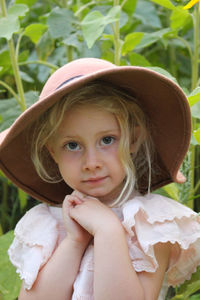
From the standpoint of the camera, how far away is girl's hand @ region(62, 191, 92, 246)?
0.93 metres

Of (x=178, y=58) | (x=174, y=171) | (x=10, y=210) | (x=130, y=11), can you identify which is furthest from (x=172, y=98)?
(x=178, y=58)

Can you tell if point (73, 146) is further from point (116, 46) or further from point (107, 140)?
point (116, 46)

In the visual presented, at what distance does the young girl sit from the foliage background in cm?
9

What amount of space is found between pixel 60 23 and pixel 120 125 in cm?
74

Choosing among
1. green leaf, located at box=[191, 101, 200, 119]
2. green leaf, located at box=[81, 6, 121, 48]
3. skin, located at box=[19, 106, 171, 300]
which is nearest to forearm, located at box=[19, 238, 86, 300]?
skin, located at box=[19, 106, 171, 300]

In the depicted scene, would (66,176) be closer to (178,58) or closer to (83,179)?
(83,179)

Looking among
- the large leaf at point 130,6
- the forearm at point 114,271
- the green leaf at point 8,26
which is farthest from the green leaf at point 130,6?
the forearm at point 114,271

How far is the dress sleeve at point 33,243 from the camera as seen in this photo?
0.93 m

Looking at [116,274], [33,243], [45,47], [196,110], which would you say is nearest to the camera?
[116,274]

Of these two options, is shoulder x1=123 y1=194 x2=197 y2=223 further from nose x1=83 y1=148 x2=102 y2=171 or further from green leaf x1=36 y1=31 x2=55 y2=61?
green leaf x1=36 y1=31 x2=55 y2=61

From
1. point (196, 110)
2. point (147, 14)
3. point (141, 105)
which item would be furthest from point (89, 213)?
point (147, 14)

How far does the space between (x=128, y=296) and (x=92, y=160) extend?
0.73 feet

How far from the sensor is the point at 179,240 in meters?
0.91

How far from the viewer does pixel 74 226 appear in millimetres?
935
